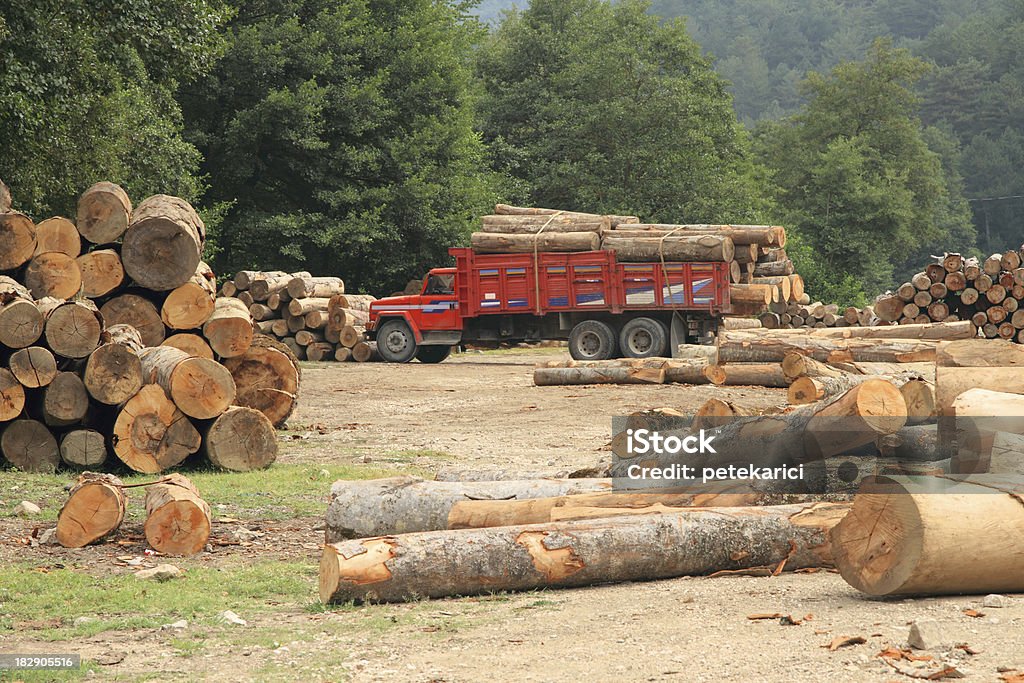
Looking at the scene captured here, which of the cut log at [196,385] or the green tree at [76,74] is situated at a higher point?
the green tree at [76,74]

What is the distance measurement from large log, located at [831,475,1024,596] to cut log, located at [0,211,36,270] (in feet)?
29.7

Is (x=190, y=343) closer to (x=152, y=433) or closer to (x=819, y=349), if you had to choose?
(x=152, y=433)

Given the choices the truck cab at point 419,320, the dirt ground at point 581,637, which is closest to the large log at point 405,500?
the dirt ground at point 581,637

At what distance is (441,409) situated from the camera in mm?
17078

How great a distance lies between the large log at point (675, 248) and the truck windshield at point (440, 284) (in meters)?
3.56

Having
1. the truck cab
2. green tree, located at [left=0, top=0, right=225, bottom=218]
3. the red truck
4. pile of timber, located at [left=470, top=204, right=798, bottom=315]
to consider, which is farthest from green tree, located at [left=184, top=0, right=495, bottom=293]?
green tree, located at [left=0, top=0, right=225, bottom=218]

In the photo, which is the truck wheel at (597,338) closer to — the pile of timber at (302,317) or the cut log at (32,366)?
the pile of timber at (302,317)

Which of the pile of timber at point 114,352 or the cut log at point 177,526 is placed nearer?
the cut log at point 177,526

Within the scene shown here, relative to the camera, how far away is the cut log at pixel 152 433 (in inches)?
417

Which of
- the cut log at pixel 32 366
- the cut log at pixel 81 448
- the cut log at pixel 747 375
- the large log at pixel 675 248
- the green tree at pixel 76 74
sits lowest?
the cut log at pixel 81 448

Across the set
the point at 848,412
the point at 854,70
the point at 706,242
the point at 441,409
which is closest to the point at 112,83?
the point at 441,409

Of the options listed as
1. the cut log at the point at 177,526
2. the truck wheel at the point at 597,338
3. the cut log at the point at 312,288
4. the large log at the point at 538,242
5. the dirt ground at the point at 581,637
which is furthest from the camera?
the cut log at the point at 312,288

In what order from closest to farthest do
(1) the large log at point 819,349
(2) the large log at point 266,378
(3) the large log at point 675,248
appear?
(2) the large log at point 266,378, (1) the large log at point 819,349, (3) the large log at point 675,248

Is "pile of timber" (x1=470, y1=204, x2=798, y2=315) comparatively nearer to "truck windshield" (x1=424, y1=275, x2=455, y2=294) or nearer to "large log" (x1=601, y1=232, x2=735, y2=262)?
"large log" (x1=601, y1=232, x2=735, y2=262)
